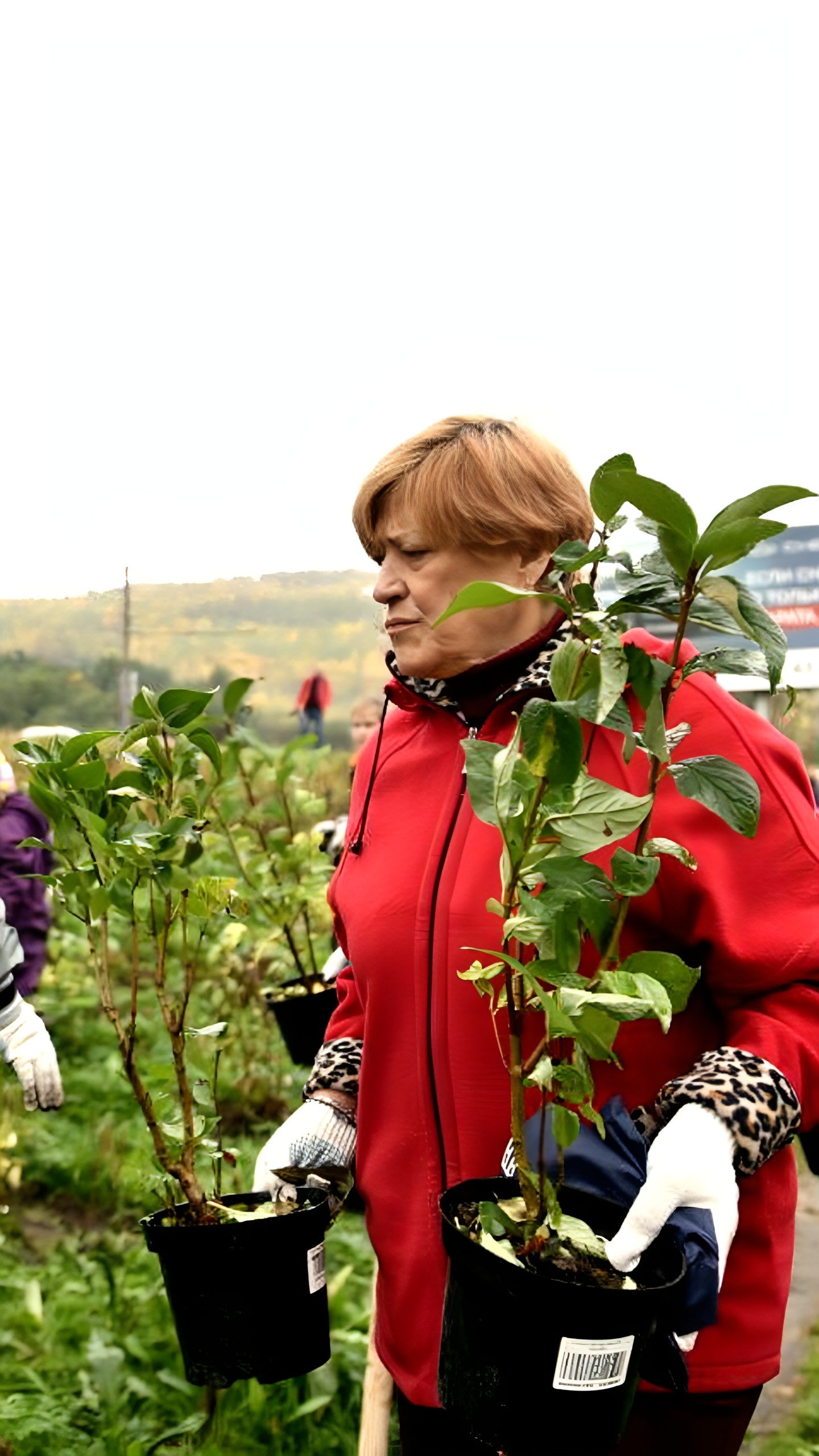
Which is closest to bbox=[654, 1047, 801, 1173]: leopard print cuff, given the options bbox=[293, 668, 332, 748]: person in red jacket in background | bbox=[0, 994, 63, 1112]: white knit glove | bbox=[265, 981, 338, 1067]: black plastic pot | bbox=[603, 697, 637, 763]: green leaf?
bbox=[603, 697, 637, 763]: green leaf

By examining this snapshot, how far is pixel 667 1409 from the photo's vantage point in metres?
1.29

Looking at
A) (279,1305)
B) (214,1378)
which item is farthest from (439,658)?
(214,1378)

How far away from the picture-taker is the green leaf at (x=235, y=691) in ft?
5.75

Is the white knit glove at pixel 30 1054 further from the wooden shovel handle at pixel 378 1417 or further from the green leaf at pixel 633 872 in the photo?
the green leaf at pixel 633 872

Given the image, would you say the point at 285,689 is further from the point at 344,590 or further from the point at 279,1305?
the point at 279,1305

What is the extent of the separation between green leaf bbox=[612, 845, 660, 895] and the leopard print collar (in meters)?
0.27

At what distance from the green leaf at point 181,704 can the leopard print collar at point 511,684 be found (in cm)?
23

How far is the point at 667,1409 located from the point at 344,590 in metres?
3.66

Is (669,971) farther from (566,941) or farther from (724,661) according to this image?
(724,661)

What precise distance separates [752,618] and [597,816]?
0.69 feet

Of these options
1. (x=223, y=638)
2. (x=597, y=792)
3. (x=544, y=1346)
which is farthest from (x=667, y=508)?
(x=223, y=638)

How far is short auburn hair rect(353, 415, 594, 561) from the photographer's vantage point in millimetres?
1382

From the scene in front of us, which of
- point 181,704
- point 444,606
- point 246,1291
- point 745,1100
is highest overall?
point 444,606

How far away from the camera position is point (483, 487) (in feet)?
4.52
